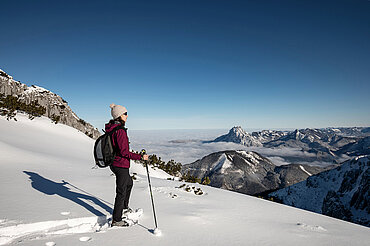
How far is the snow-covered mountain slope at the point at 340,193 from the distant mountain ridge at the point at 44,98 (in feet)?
Answer: 357

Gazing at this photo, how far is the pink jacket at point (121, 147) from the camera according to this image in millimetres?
4090

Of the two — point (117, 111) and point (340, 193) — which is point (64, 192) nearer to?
point (117, 111)

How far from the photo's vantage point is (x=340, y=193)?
103500 mm

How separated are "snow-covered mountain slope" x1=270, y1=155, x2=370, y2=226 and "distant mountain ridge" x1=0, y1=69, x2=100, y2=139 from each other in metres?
109

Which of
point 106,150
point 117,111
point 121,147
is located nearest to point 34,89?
point 117,111

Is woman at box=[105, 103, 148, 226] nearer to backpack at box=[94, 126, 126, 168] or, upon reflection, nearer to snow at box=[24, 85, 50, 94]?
backpack at box=[94, 126, 126, 168]

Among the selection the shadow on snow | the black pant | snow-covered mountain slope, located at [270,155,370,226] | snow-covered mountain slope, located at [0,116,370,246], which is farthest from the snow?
snow-covered mountain slope, located at [270,155,370,226]

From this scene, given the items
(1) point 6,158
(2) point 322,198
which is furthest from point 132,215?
(2) point 322,198

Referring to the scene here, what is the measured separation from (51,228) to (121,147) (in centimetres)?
218

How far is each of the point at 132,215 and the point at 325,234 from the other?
5.05m

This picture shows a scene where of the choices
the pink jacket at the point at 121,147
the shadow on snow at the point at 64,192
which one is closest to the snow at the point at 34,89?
the shadow on snow at the point at 64,192

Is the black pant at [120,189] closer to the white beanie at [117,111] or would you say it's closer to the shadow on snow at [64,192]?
the shadow on snow at [64,192]

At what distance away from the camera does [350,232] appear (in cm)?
498

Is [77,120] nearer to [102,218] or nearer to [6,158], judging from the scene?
[6,158]
